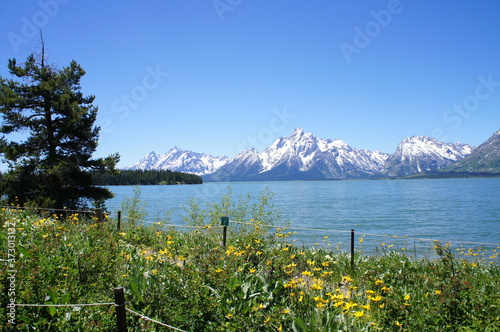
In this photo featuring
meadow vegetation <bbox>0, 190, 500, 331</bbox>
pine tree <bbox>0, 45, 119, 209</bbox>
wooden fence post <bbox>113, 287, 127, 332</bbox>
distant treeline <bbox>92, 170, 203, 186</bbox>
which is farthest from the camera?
distant treeline <bbox>92, 170, 203, 186</bbox>

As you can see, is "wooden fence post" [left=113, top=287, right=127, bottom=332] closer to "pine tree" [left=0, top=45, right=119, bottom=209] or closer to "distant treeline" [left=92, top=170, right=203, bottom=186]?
"pine tree" [left=0, top=45, right=119, bottom=209]

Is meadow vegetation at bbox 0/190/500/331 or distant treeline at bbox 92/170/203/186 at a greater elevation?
distant treeline at bbox 92/170/203/186

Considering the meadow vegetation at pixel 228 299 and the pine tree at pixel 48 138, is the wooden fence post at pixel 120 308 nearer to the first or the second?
the meadow vegetation at pixel 228 299

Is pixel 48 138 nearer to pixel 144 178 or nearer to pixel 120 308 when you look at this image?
pixel 120 308

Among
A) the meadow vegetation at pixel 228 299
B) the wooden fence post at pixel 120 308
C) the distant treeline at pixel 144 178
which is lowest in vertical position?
the meadow vegetation at pixel 228 299

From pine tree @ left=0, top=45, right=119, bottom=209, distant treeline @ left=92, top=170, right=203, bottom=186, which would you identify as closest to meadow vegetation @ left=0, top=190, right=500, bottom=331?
pine tree @ left=0, top=45, right=119, bottom=209

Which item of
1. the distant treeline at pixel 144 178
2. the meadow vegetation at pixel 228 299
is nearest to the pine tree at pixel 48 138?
the meadow vegetation at pixel 228 299

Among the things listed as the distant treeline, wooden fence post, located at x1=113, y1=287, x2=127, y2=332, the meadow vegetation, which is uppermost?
the distant treeline

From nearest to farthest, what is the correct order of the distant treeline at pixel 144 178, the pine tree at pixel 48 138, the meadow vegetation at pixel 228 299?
the meadow vegetation at pixel 228 299
the pine tree at pixel 48 138
the distant treeline at pixel 144 178

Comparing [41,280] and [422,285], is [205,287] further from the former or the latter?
[422,285]

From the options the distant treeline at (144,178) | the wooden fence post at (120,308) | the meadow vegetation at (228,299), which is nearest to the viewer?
the wooden fence post at (120,308)

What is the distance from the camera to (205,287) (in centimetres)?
536

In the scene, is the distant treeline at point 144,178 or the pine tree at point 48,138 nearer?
the pine tree at point 48,138

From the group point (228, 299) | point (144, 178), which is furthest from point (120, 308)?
point (144, 178)
